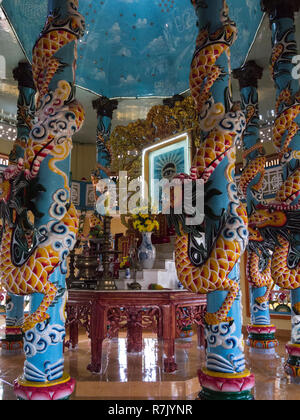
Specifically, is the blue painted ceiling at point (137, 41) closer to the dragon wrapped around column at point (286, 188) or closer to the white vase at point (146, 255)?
the dragon wrapped around column at point (286, 188)

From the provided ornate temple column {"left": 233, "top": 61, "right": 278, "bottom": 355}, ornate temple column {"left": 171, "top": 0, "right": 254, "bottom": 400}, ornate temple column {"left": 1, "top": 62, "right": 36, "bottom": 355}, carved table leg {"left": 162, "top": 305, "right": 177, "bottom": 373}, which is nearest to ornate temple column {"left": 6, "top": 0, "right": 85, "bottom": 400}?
ornate temple column {"left": 171, "top": 0, "right": 254, "bottom": 400}

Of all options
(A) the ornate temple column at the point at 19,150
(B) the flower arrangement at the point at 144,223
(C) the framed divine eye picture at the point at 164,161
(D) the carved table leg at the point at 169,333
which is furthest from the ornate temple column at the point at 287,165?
(A) the ornate temple column at the point at 19,150

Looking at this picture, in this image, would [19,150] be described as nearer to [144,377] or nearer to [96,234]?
[96,234]

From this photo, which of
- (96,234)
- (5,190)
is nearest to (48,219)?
(5,190)

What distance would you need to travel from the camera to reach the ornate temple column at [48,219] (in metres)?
2.63

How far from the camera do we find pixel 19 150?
6066 mm

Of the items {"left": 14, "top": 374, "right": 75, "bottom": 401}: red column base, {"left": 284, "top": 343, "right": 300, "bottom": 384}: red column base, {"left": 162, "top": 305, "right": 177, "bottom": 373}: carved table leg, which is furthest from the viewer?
{"left": 284, "top": 343, "right": 300, "bottom": 384}: red column base

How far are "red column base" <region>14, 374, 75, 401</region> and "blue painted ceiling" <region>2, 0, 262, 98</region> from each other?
5.61 meters

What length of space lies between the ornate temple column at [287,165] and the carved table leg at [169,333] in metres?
1.30

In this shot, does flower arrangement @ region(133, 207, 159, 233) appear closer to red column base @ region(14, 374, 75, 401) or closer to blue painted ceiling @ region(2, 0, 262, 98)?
red column base @ region(14, 374, 75, 401)

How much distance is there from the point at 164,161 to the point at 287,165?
3614 millimetres

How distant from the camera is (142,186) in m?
7.80

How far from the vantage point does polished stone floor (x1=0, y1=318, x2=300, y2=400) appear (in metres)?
3.50

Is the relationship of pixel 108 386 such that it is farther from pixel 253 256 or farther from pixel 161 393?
pixel 253 256
